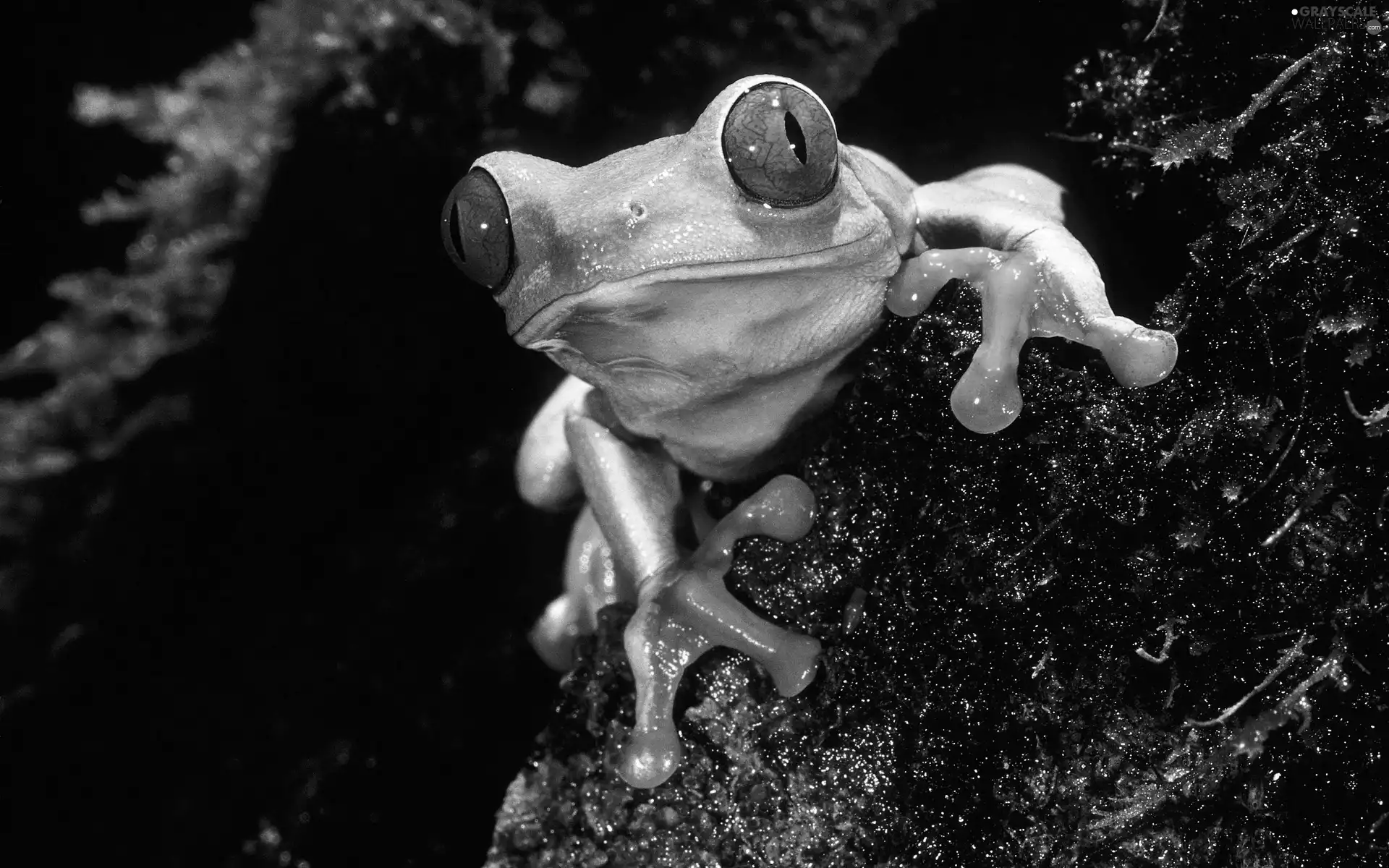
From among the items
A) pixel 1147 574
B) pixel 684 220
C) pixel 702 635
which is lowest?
pixel 702 635

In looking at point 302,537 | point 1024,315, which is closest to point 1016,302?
point 1024,315

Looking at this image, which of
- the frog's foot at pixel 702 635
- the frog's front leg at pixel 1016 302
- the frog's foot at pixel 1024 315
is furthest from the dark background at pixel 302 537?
the frog's foot at pixel 702 635

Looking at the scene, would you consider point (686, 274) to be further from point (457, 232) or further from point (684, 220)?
point (457, 232)

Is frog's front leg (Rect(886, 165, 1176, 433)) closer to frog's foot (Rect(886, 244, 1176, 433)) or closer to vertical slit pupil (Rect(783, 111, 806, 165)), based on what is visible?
frog's foot (Rect(886, 244, 1176, 433))

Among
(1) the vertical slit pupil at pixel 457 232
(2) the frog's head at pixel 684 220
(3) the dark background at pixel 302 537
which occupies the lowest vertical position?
(3) the dark background at pixel 302 537

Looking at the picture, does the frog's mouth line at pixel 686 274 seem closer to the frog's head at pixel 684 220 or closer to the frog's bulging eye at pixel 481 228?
the frog's head at pixel 684 220

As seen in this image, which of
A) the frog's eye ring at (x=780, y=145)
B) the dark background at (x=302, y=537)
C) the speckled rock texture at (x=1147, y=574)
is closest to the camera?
the speckled rock texture at (x=1147, y=574)
